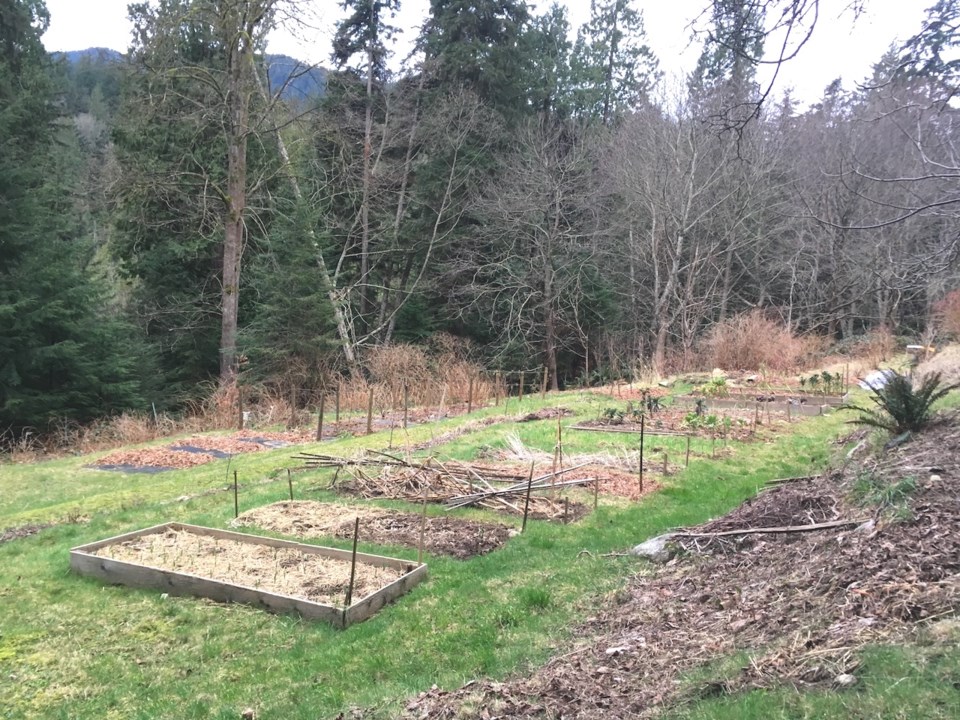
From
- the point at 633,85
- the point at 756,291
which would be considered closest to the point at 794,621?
the point at 756,291

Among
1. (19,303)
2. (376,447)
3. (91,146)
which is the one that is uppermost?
(91,146)

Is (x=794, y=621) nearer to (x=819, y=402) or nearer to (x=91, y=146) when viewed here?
(x=819, y=402)

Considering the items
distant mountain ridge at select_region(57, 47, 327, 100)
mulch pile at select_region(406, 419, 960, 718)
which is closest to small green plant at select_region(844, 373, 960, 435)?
mulch pile at select_region(406, 419, 960, 718)

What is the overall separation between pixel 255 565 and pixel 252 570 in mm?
106

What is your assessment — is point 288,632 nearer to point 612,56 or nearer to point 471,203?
point 471,203

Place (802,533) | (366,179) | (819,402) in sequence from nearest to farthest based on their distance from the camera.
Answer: (802,533) < (819,402) < (366,179)

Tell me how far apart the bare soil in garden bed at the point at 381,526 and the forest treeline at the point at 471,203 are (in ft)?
37.2

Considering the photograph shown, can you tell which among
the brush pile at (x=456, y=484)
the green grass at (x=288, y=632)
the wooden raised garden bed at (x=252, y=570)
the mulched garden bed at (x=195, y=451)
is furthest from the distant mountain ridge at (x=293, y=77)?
the wooden raised garden bed at (x=252, y=570)

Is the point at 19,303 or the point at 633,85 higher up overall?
the point at 633,85

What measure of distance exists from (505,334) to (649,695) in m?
20.9

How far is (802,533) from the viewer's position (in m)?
4.60

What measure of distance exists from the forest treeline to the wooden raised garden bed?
12227 millimetres

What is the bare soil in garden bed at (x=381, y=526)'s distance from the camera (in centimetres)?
597

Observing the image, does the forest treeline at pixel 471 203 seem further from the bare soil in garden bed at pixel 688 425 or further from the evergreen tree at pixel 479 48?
the bare soil in garden bed at pixel 688 425
